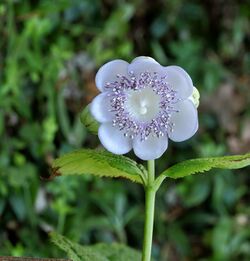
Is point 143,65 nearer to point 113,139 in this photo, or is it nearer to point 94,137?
point 113,139

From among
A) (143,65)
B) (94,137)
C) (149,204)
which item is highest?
(143,65)

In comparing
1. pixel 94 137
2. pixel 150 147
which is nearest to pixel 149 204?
pixel 150 147

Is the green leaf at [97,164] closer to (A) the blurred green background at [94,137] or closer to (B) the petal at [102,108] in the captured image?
(B) the petal at [102,108]

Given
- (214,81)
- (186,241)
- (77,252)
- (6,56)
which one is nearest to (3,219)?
(6,56)

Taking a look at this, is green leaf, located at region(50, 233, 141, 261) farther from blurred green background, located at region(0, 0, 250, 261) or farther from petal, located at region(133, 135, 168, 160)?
blurred green background, located at region(0, 0, 250, 261)

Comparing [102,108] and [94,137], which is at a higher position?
[102,108]

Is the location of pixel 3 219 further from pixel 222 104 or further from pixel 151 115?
pixel 151 115

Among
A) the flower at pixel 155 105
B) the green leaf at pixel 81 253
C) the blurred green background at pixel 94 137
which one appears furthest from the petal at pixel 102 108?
the blurred green background at pixel 94 137

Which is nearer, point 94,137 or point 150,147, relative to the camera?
point 150,147
